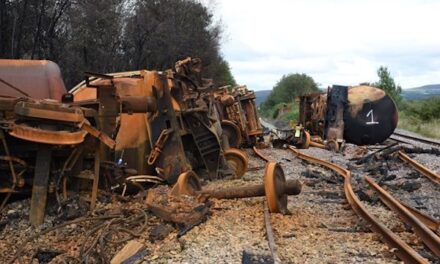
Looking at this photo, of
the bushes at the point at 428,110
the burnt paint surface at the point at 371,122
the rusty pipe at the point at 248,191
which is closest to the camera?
the rusty pipe at the point at 248,191

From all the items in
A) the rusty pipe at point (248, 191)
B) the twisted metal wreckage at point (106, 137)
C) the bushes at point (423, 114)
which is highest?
the twisted metal wreckage at point (106, 137)

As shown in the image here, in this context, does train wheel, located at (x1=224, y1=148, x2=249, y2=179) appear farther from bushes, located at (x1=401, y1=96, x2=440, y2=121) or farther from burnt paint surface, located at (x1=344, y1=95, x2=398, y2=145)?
bushes, located at (x1=401, y1=96, x2=440, y2=121)

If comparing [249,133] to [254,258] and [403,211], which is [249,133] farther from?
[254,258]

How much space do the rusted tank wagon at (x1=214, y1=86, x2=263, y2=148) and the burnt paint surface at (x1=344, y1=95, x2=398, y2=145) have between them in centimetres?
366

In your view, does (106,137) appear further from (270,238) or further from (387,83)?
(387,83)

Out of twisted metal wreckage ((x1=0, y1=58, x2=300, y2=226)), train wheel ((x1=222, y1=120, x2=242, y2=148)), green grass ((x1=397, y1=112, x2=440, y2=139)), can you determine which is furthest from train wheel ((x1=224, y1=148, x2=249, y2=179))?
green grass ((x1=397, y1=112, x2=440, y2=139))

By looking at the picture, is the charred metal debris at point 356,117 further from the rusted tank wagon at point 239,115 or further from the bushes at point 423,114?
the bushes at point 423,114

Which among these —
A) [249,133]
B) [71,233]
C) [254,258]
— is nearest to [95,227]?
[71,233]

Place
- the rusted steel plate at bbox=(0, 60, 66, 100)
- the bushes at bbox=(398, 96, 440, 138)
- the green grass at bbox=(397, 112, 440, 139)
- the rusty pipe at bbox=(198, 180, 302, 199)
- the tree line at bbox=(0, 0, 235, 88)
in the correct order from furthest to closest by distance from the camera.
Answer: the bushes at bbox=(398, 96, 440, 138) < the green grass at bbox=(397, 112, 440, 139) < the tree line at bbox=(0, 0, 235, 88) < the rusted steel plate at bbox=(0, 60, 66, 100) < the rusty pipe at bbox=(198, 180, 302, 199)

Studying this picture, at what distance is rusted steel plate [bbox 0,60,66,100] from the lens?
744cm

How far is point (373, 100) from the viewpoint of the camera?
20953 millimetres

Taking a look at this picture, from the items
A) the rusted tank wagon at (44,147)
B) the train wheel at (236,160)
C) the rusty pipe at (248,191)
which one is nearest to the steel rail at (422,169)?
the train wheel at (236,160)

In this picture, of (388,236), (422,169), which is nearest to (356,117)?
(422,169)

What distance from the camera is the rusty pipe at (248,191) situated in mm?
7199
